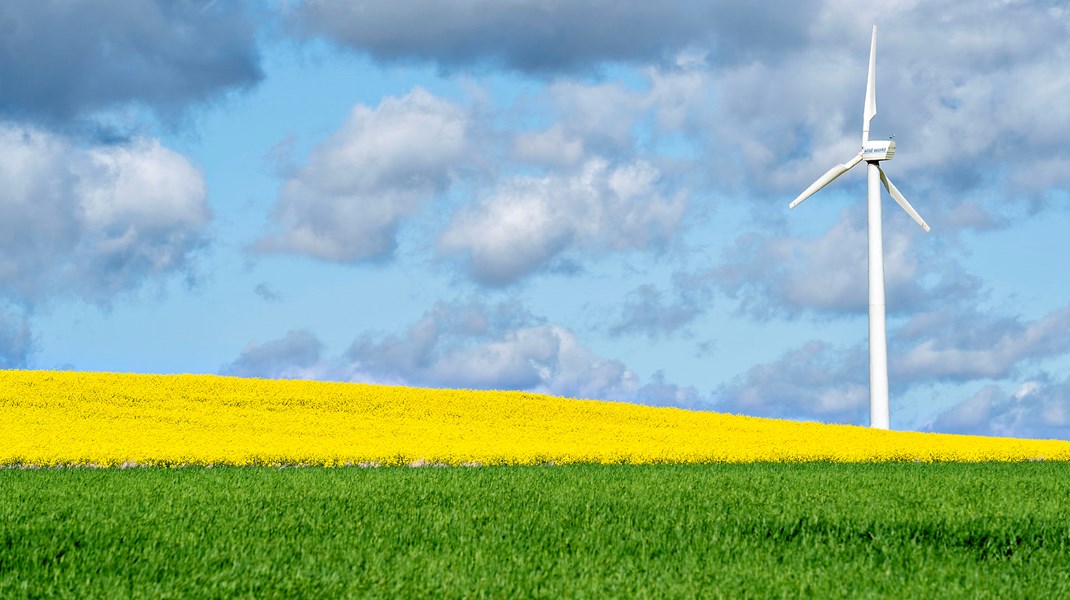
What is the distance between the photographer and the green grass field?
9.55 meters

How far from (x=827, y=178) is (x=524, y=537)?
30.1 meters

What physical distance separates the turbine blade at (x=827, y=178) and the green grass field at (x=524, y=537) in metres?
21.6

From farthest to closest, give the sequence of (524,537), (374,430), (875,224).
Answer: (875,224) < (374,430) < (524,537)

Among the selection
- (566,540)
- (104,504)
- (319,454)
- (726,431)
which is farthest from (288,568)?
(726,431)

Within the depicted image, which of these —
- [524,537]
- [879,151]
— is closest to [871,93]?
[879,151]

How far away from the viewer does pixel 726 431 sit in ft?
111

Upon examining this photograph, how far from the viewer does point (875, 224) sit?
37.6 metres

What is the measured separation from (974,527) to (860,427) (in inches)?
962

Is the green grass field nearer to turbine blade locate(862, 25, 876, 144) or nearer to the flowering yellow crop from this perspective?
the flowering yellow crop

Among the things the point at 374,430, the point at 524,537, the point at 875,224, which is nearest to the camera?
the point at 524,537

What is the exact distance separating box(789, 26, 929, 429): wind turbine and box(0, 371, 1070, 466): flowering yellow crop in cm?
188

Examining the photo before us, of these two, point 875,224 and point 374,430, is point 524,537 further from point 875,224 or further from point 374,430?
point 875,224

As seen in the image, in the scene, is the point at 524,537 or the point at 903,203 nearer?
the point at 524,537

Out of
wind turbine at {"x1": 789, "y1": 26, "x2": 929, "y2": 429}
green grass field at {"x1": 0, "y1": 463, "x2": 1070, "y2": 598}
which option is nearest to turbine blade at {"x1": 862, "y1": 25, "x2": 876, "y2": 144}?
wind turbine at {"x1": 789, "y1": 26, "x2": 929, "y2": 429}
